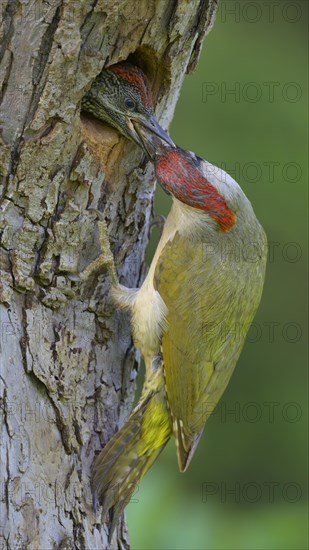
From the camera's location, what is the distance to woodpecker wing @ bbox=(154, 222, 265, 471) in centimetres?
328

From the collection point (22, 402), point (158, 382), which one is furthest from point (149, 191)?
point (22, 402)

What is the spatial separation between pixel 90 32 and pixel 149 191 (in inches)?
29.6

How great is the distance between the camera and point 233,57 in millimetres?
4922

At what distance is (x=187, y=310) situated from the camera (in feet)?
10.9

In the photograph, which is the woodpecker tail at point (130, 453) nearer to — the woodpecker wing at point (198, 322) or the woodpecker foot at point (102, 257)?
the woodpecker wing at point (198, 322)

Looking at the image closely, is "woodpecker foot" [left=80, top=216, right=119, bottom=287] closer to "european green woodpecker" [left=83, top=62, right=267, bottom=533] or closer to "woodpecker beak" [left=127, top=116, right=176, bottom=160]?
"european green woodpecker" [left=83, top=62, right=267, bottom=533]

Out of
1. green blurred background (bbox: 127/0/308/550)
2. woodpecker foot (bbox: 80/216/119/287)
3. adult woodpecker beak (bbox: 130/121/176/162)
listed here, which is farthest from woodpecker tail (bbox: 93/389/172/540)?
green blurred background (bbox: 127/0/308/550)

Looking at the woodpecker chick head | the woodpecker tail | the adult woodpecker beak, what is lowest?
the woodpecker tail

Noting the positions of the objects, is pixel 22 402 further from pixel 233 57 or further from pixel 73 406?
pixel 233 57

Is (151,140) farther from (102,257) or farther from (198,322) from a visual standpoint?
(198,322)

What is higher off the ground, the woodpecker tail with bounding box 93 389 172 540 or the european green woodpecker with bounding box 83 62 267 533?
the european green woodpecker with bounding box 83 62 267 533

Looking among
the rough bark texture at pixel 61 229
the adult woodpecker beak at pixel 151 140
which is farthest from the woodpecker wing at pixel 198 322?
the adult woodpecker beak at pixel 151 140

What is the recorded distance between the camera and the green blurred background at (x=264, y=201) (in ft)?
15.5

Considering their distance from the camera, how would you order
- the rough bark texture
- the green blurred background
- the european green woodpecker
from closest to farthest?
1. the rough bark texture
2. the european green woodpecker
3. the green blurred background
